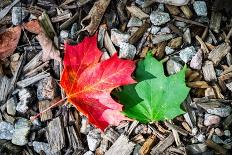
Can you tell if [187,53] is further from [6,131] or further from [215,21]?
[6,131]

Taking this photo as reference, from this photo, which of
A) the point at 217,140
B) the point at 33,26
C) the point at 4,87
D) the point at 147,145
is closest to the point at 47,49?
the point at 33,26

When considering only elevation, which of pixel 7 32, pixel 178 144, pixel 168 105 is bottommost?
pixel 178 144

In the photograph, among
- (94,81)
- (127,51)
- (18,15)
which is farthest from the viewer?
(18,15)

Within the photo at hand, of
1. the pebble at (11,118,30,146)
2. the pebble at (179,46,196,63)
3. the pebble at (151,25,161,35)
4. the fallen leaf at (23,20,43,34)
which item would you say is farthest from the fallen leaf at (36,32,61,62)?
the pebble at (179,46,196,63)

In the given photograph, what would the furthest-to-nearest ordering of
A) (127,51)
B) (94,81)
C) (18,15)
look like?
(18,15)
(127,51)
(94,81)

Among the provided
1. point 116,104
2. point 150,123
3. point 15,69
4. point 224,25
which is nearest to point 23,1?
point 15,69

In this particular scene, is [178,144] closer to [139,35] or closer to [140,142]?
[140,142]

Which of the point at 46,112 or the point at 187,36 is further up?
the point at 187,36
